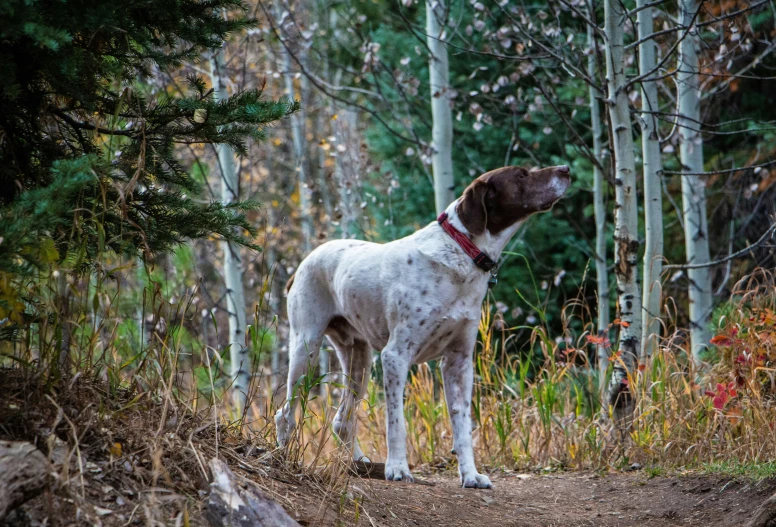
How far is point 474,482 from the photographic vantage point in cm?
444

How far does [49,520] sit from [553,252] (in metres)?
9.42

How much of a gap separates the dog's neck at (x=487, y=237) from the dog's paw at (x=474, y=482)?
4.20 ft

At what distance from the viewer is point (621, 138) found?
545 cm

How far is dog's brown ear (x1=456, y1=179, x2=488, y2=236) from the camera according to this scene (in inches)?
181

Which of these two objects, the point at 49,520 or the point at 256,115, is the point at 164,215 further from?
the point at 49,520

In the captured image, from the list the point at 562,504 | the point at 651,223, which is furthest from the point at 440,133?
the point at 562,504

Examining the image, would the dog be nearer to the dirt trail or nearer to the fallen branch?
the dirt trail

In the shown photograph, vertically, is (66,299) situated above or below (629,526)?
above

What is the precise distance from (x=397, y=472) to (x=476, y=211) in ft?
5.18

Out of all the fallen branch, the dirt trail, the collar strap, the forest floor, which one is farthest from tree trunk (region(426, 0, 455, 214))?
the fallen branch

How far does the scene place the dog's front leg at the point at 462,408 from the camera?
4477mm

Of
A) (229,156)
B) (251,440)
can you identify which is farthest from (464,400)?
(229,156)

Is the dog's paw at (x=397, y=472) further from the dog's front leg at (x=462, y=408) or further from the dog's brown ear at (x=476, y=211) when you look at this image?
the dog's brown ear at (x=476, y=211)

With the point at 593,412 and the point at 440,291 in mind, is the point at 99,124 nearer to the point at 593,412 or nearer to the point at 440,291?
the point at 440,291
